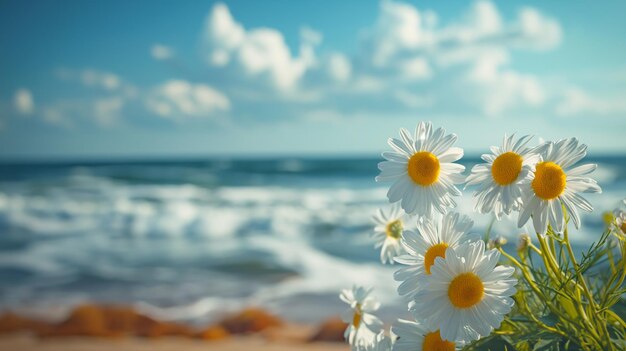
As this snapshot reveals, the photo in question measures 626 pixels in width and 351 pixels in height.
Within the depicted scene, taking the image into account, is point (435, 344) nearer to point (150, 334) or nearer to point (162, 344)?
point (162, 344)

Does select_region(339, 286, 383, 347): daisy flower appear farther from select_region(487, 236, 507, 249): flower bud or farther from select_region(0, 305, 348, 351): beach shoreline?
select_region(0, 305, 348, 351): beach shoreline

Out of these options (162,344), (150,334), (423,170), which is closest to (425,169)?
(423,170)

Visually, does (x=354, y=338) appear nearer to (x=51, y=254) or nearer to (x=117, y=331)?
(x=117, y=331)

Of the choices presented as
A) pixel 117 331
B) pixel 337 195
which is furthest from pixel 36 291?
pixel 337 195

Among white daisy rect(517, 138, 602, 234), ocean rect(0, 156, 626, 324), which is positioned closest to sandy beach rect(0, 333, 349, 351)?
ocean rect(0, 156, 626, 324)

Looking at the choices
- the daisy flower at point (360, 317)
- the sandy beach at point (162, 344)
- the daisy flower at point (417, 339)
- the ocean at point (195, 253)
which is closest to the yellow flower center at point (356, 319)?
the daisy flower at point (360, 317)

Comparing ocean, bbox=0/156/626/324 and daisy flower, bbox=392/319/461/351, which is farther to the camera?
ocean, bbox=0/156/626/324
